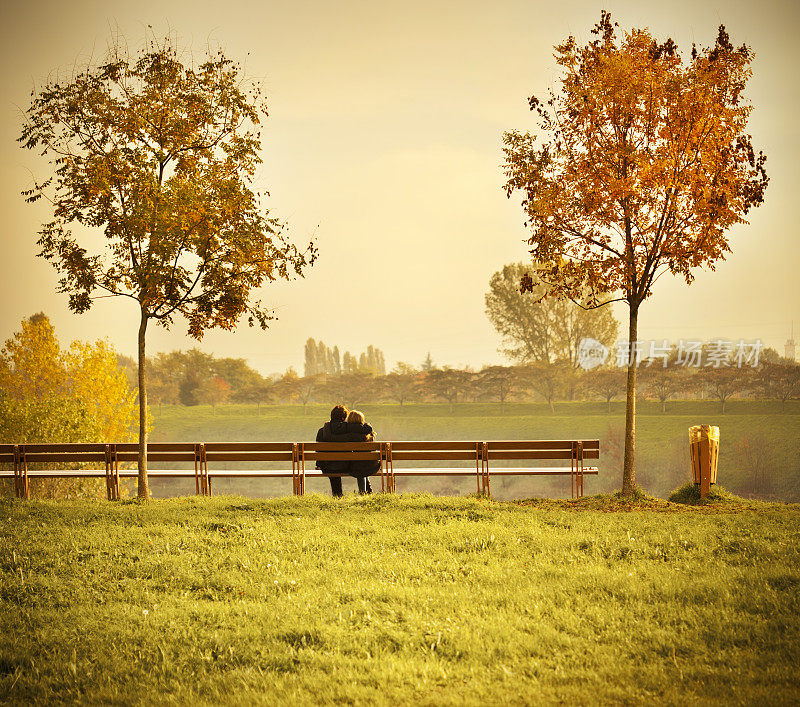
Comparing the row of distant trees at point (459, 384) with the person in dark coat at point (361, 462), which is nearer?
the person in dark coat at point (361, 462)

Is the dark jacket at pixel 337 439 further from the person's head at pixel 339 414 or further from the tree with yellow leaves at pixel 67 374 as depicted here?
the tree with yellow leaves at pixel 67 374

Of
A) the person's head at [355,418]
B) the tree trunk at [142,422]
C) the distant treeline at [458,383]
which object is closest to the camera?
the person's head at [355,418]

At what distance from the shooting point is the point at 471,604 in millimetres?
6270

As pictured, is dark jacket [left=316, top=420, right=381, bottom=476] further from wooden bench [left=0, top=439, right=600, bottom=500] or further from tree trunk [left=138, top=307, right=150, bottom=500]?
tree trunk [left=138, top=307, right=150, bottom=500]

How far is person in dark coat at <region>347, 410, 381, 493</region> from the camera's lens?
12492 millimetres

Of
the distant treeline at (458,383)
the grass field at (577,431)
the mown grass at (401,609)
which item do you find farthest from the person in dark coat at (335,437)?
the distant treeline at (458,383)

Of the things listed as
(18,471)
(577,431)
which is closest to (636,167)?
(18,471)

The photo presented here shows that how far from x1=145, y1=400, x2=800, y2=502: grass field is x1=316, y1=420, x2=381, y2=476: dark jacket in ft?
129

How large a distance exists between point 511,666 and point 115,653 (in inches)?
113

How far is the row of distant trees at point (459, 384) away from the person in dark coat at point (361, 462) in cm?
4651

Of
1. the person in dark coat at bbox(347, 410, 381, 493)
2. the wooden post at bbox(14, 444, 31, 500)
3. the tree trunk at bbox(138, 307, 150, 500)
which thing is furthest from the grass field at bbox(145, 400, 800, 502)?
the wooden post at bbox(14, 444, 31, 500)

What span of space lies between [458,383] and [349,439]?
5454cm

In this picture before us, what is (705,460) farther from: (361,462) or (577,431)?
(577,431)

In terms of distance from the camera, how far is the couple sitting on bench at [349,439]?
41.1ft
